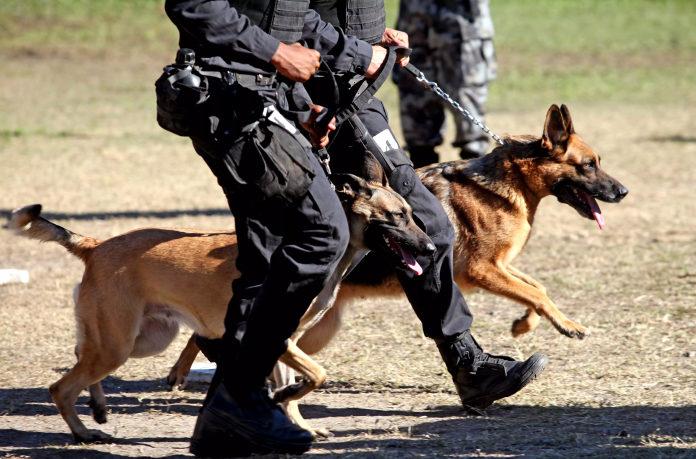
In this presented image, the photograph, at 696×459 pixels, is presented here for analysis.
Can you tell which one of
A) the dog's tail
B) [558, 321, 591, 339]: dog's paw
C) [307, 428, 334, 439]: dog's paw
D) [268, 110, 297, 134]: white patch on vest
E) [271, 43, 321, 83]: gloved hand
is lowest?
[307, 428, 334, 439]: dog's paw

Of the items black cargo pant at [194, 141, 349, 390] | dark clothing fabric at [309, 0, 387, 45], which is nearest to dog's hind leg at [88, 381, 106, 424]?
black cargo pant at [194, 141, 349, 390]

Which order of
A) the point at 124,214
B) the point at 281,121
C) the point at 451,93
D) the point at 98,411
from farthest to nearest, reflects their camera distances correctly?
1. the point at 124,214
2. the point at 451,93
3. the point at 98,411
4. the point at 281,121

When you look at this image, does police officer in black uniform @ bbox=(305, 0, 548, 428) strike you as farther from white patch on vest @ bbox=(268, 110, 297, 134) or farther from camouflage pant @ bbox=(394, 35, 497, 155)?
camouflage pant @ bbox=(394, 35, 497, 155)

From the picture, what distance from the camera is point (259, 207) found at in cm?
291

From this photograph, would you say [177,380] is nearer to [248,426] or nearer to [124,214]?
[248,426]

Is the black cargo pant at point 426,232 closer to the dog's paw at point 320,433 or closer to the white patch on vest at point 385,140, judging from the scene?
the white patch on vest at point 385,140

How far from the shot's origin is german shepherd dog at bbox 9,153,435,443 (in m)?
3.36

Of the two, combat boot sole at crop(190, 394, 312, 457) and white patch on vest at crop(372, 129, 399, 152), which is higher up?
white patch on vest at crop(372, 129, 399, 152)

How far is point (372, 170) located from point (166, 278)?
99cm

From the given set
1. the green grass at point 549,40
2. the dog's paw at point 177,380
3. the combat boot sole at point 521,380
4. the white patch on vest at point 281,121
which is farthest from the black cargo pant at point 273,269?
the green grass at point 549,40

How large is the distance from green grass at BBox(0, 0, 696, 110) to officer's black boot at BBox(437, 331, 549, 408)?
1121cm

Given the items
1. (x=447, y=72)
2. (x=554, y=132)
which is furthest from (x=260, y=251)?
(x=447, y=72)

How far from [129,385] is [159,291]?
0.94 meters

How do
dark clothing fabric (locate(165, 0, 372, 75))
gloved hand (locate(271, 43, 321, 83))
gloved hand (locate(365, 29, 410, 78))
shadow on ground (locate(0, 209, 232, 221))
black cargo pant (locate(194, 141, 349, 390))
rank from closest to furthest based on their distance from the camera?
dark clothing fabric (locate(165, 0, 372, 75)), gloved hand (locate(271, 43, 321, 83)), black cargo pant (locate(194, 141, 349, 390)), gloved hand (locate(365, 29, 410, 78)), shadow on ground (locate(0, 209, 232, 221))
